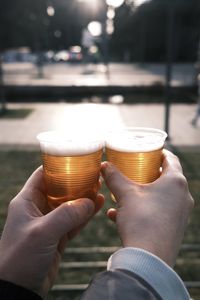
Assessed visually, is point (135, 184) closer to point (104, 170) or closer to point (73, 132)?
point (104, 170)

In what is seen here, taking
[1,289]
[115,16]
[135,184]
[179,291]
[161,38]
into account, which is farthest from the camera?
[115,16]

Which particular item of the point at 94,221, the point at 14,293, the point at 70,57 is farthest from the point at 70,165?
the point at 70,57

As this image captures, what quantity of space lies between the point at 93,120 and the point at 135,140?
27.9 feet

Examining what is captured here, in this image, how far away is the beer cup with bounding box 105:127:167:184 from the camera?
4.75ft

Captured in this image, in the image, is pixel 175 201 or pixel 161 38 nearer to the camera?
pixel 175 201

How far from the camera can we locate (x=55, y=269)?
5.05ft

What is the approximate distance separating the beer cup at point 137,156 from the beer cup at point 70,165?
55 millimetres

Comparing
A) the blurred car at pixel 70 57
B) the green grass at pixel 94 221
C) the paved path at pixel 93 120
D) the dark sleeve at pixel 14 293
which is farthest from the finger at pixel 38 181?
the blurred car at pixel 70 57

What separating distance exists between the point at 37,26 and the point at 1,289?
14.7 metres

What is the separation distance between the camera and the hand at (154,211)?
1158 millimetres

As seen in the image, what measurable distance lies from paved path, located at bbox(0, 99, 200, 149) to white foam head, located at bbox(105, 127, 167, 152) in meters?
5.52

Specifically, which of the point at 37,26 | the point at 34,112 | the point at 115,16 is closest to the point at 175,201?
the point at 34,112

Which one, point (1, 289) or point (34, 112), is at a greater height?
point (1, 289)

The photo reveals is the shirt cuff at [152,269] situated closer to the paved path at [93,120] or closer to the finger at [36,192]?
the finger at [36,192]
